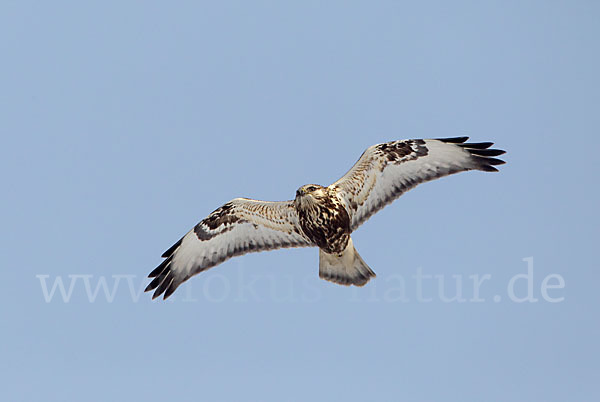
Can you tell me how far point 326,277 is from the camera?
14859 mm

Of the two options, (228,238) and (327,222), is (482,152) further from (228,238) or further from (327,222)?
(228,238)

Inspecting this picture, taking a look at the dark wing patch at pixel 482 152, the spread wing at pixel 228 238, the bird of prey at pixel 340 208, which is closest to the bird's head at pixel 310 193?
the bird of prey at pixel 340 208

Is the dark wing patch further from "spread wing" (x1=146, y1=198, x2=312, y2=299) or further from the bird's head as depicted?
"spread wing" (x1=146, y1=198, x2=312, y2=299)

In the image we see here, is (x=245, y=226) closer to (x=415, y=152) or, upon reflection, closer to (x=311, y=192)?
(x=311, y=192)

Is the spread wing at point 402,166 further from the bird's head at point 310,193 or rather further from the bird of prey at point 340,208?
the bird's head at point 310,193

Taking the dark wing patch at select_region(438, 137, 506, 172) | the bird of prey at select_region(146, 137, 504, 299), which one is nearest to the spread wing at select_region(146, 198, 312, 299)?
the bird of prey at select_region(146, 137, 504, 299)

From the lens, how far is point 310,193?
13844 mm

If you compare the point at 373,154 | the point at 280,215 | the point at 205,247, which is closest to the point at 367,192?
the point at 373,154

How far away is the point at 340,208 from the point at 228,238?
2552 mm

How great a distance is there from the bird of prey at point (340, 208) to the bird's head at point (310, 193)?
17 millimetres

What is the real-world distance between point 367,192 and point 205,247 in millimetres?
3362

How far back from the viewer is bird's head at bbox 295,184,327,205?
13.8m

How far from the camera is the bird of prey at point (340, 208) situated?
14.0 m

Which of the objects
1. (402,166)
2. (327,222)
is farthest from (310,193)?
(402,166)
